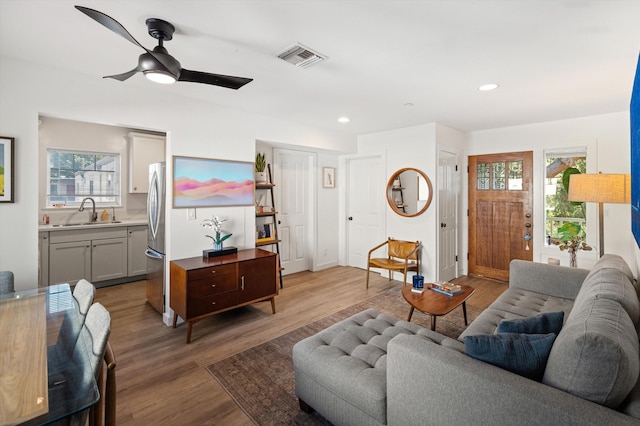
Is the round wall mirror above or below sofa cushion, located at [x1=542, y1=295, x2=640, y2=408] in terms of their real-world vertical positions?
above

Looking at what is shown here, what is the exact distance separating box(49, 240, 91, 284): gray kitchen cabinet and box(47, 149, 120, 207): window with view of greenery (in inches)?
35.2

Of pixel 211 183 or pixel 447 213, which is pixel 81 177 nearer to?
pixel 211 183

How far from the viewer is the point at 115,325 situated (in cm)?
321

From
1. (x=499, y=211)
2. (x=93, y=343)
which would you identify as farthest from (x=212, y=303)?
(x=499, y=211)

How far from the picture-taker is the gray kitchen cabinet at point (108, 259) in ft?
14.4

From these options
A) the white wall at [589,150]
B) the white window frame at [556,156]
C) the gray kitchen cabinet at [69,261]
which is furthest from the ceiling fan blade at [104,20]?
the white window frame at [556,156]

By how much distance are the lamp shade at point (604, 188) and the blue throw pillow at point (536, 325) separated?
1952mm

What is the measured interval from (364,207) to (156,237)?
328 centimetres

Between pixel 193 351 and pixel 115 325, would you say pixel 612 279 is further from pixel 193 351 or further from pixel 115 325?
pixel 115 325

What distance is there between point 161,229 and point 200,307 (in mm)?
1034

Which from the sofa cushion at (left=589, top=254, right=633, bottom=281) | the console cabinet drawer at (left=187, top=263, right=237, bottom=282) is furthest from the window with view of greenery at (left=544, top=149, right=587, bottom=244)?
the console cabinet drawer at (left=187, top=263, right=237, bottom=282)

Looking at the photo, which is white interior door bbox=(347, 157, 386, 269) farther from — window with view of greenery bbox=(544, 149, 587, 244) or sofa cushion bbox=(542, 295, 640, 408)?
sofa cushion bbox=(542, 295, 640, 408)

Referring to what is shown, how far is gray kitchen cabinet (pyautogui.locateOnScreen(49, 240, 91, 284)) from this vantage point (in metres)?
4.07

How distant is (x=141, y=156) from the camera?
4953 millimetres
